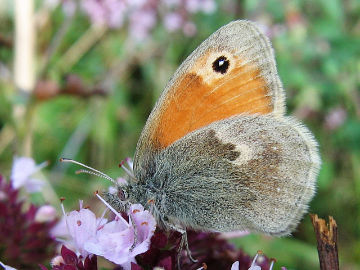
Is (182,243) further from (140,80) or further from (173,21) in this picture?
(140,80)

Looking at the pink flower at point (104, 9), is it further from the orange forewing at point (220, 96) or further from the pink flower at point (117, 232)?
the pink flower at point (117, 232)

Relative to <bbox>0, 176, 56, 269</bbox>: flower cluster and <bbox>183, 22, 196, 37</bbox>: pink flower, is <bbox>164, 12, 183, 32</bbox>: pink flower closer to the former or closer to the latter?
<bbox>183, 22, 196, 37</bbox>: pink flower

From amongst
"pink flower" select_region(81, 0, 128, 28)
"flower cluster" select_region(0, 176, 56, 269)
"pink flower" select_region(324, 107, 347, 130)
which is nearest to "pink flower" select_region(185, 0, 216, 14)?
"pink flower" select_region(81, 0, 128, 28)

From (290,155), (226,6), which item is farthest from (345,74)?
(290,155)

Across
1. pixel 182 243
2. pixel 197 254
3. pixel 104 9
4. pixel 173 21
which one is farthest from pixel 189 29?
pixel 182 243

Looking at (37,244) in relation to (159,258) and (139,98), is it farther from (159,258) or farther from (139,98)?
(139,98)

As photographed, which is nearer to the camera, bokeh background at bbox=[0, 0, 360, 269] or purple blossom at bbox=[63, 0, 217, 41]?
bokeh background at bbox=[0, 0, 360, 269]

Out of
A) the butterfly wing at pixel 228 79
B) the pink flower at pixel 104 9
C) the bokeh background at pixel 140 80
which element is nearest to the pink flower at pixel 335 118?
the bokeh background at pixel 140 80
